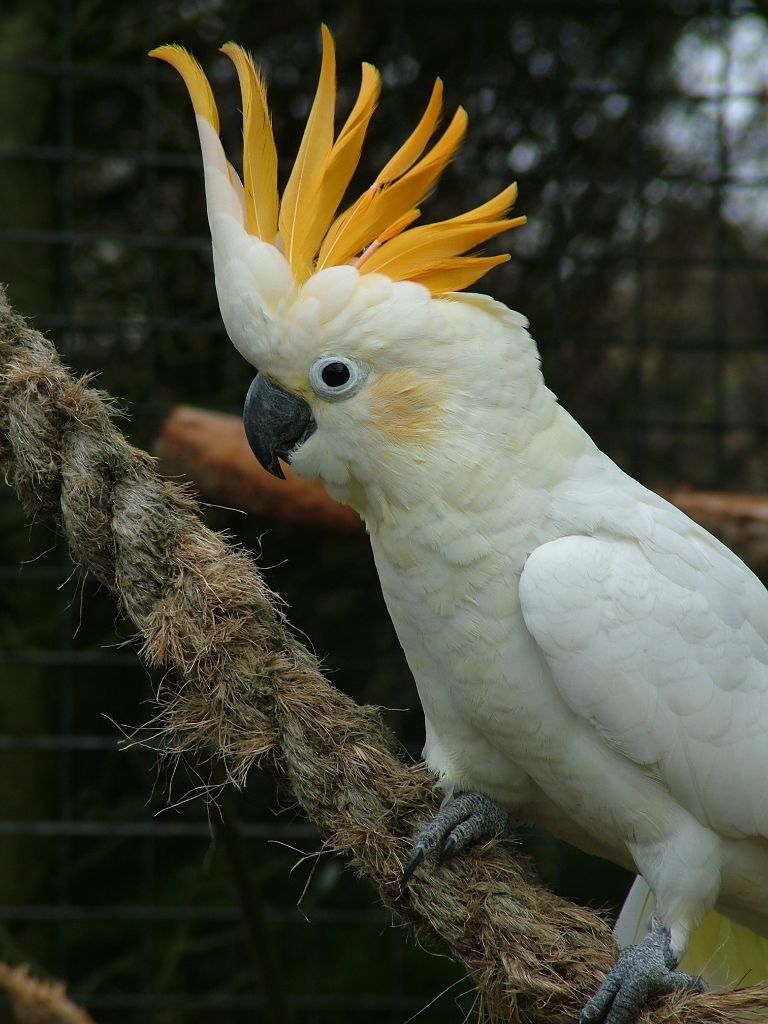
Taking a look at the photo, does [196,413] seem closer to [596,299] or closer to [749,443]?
[596,299]

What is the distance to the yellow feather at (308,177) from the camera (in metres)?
1.29

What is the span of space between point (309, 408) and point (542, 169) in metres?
1.82

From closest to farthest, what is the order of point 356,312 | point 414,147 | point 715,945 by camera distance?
1. point 356,312
2. point 414,147
3. point 715,945

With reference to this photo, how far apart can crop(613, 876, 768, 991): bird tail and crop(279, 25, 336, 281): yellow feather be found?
3.12 feet

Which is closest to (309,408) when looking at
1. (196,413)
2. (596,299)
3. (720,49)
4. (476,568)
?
(476,568)

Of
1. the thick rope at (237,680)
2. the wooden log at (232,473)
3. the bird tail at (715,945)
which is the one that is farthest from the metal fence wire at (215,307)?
the thick rope at (237,680)

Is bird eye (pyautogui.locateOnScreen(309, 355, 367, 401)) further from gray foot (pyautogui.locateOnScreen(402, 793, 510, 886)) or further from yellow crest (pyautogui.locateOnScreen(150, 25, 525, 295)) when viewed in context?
gray foot (pyautogui.locateOnScreen(402, 793, 510, 886))

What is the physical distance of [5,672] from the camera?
281 cm

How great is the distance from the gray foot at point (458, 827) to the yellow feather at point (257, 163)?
0.71 m

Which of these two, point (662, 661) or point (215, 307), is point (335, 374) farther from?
point (215, 307)

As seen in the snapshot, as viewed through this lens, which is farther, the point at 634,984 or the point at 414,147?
the point at 414,147

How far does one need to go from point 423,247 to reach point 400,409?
202 millimetres

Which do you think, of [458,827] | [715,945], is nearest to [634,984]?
[458,827]

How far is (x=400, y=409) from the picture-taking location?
4.11ft
